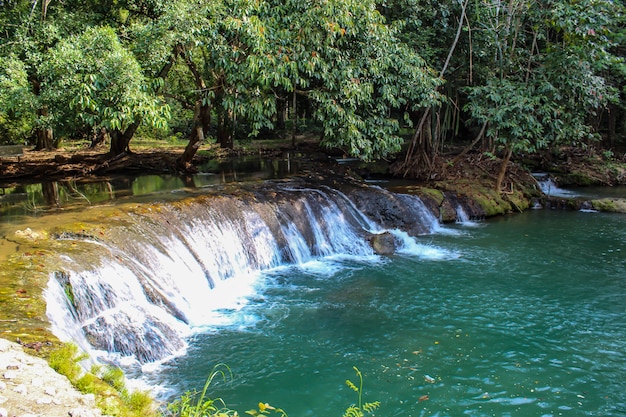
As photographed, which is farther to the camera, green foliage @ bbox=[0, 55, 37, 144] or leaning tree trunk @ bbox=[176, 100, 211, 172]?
leaning tree trunk @ bbox=[176, 100, 211, 172]

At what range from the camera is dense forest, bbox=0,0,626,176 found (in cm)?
966

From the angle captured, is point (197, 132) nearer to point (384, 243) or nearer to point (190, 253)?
point (384, 243)

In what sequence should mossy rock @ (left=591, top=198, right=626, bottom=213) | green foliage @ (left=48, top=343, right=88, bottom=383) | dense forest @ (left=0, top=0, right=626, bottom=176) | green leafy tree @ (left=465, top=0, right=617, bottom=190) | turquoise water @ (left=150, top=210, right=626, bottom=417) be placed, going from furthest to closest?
mossy rock @ (left=591, top=198, right=626, bottom=213) < green leafy tree @ (left=465, top=0, right=617, bottom=190) < dense forest @ (left=0, top=0, right=626, bottom=176) < turquoise water @ (left=150, top=210, right=626, bottom=417) < green foliage @ (left=48, top=343, right=88, bottom=383)

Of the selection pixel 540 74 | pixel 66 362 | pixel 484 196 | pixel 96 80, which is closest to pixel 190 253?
pixel 96 80

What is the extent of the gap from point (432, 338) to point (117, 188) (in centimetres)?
1020

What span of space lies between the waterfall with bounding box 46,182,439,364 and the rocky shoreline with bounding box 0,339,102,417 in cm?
100

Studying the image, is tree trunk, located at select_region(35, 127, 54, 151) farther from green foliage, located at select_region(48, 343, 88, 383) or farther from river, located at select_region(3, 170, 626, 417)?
green foliage, located at select_region(48, 343, 88, 383)

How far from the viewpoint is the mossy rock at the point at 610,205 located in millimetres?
15215

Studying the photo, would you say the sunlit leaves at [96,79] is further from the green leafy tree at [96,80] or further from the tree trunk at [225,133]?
the tree trunk at [225,133]

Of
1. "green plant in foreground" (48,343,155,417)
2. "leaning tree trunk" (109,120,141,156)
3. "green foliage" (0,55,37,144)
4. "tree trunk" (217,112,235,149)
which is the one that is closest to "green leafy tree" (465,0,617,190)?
"leaning tree trunk" (109,120,141,156)

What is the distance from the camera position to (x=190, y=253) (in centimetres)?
913

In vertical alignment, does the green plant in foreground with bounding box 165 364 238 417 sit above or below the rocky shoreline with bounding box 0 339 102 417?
below

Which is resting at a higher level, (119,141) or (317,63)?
(317,63)

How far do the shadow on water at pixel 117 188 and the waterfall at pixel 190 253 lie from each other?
6.16ft
